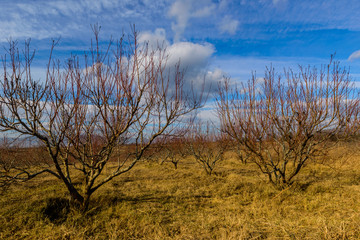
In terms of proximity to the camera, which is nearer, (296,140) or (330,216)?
(330,216)

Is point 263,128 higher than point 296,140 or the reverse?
higher

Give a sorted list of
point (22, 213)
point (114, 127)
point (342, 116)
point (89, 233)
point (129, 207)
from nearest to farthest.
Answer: point (89, 233)
point (114, 127)
point (22, 213)
point (129, 207)
point (342, 116)

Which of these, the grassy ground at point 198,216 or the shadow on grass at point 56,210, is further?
the shadow on grass at point 56,210

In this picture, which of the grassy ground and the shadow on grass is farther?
the shadow on grass

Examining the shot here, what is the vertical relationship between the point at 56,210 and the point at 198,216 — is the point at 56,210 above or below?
above

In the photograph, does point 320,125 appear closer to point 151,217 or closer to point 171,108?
point 171,108

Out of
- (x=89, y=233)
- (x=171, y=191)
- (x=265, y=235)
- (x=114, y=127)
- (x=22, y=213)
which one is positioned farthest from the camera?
(x=171, y=191)

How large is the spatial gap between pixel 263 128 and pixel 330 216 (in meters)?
2.44

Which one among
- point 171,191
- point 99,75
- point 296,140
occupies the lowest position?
point 171,191

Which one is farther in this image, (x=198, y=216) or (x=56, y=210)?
(x=56, y=210)

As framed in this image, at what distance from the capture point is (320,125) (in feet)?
17.4

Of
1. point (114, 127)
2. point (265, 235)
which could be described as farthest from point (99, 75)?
→ point (265, 235)

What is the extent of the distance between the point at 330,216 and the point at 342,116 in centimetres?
304

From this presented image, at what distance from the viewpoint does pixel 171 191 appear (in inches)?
259
